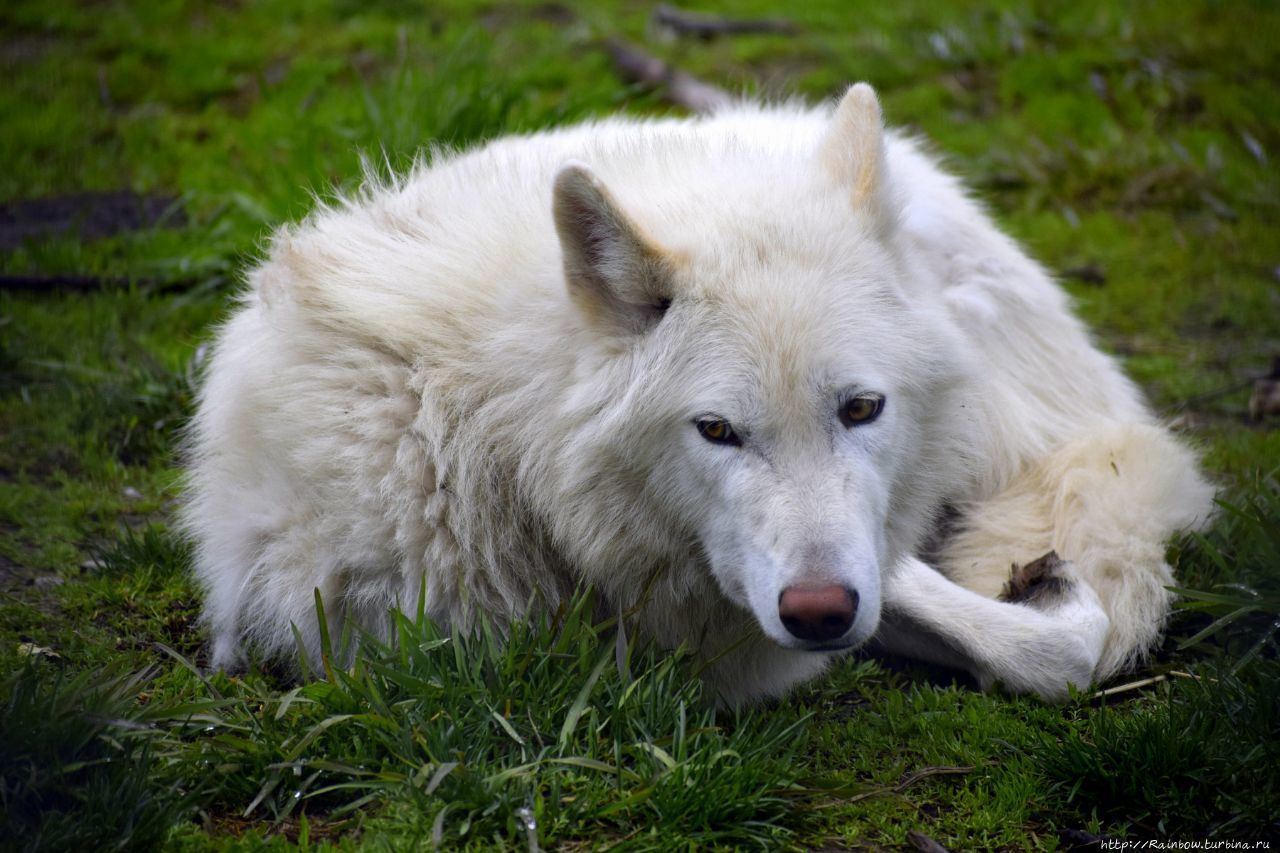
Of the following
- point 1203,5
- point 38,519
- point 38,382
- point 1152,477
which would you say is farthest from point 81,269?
point 1203,5

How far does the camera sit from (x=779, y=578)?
2.64 m

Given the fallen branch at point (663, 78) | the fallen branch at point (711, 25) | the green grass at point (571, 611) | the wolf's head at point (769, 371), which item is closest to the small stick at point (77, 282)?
the green grass at point (571, 611)

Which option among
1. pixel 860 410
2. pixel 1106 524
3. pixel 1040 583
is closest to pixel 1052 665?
pixel 1040 583

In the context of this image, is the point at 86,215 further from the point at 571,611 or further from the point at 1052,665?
the point at 1052,665

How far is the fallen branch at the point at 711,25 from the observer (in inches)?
332

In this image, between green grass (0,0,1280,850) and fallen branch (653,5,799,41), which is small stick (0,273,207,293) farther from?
fallen branch (653,5,799,41)

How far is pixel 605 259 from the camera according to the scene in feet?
Result: 9.32

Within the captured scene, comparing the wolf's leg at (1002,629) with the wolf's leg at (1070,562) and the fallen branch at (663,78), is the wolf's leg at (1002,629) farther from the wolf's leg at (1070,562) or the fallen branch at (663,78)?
the fallen branch at (663,78)

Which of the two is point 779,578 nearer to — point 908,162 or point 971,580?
point 971,580

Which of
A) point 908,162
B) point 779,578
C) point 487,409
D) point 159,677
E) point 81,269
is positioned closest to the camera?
point 779,578

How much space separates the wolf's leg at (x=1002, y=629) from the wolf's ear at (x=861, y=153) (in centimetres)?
105

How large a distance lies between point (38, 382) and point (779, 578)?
3630 millimetres

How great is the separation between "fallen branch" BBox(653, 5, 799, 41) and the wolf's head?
5724 mm

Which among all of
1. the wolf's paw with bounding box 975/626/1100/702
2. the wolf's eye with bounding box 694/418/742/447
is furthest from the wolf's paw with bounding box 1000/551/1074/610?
the wolf's eye with bounding box 694/418/742/447
